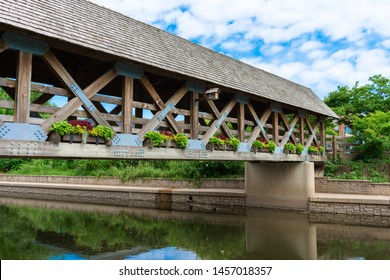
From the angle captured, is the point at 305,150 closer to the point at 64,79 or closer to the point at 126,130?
the point at 126,130

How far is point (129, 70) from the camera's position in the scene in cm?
787

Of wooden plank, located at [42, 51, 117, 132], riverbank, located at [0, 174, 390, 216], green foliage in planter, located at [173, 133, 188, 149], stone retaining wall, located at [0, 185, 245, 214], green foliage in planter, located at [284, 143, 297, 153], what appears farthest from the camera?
stone retaining wall, located at [0, 185, 245, 214]

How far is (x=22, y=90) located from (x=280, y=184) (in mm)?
12694

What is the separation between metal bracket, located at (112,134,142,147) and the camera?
7344mm

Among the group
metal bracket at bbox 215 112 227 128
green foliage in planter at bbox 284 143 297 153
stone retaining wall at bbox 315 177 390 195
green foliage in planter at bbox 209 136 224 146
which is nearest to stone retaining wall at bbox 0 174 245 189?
stone retaining wall at bbox 315 177 390 195

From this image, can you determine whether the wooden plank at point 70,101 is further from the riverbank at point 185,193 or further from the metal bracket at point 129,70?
the riverbank at point 185,193

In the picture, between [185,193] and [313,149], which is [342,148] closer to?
[313,149]

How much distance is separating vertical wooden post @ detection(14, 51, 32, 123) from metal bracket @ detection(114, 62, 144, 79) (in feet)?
6.48

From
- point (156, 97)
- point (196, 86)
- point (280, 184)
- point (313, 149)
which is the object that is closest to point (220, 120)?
point (196, 86)

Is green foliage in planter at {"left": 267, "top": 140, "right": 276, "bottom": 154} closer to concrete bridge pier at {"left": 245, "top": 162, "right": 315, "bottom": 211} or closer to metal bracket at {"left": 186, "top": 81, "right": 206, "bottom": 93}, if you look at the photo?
concrete bridge pier at {"left": 245, "top": 162, "right": 315, "bottom": 211}

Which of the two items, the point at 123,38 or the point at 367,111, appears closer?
the point at 123,38
